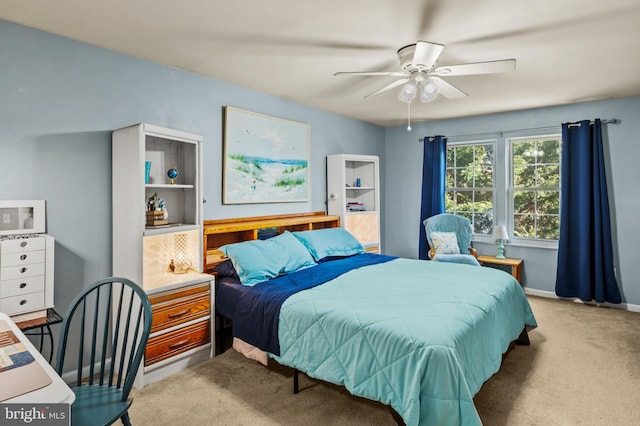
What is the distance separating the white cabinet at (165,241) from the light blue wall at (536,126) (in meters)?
3.63

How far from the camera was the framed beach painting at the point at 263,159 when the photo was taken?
11.9 feet

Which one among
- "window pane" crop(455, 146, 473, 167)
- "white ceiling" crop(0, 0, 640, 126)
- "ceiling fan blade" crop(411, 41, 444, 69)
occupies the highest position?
"white ceiling" crop(0, 0, 640, 126)

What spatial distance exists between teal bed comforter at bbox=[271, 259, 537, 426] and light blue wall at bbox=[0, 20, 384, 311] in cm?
157

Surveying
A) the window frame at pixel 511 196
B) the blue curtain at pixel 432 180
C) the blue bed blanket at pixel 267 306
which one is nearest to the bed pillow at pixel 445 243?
the blue curtain at pixel 432 180

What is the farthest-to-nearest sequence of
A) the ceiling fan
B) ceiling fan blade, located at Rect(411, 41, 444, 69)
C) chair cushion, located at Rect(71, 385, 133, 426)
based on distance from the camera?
the ceiling fan, ceiling fan blade, located at Rect(411, 41, 444, 69), chair cushion, located at Rect(71, 385, 133, 426)

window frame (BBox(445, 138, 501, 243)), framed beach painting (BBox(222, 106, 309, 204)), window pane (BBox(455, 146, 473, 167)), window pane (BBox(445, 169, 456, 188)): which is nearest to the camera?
framed beach painting (BBox(222, 106, 309, 204))

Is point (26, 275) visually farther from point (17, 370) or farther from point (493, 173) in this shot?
point (493, 173)

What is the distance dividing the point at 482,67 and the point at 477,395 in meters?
2.19

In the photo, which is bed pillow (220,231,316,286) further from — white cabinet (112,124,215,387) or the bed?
white cabinet (112,124,215,387)

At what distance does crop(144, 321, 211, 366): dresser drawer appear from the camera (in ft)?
8.52

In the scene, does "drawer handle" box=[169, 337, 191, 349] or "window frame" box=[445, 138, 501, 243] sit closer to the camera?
"drawer handle" box=[169, 337, 191, 349]

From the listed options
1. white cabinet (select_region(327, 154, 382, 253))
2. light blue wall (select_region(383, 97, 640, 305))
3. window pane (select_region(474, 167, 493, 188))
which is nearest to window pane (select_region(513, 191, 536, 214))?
window pane (select_region(474, 167, 493, 188))

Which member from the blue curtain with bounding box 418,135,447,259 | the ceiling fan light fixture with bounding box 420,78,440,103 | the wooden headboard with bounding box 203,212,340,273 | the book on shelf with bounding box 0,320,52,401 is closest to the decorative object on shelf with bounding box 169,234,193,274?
the wooden headboard with bounding box 203,212,340,273

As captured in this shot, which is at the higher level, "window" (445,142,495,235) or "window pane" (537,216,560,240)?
"window" (445,142,495,235)
